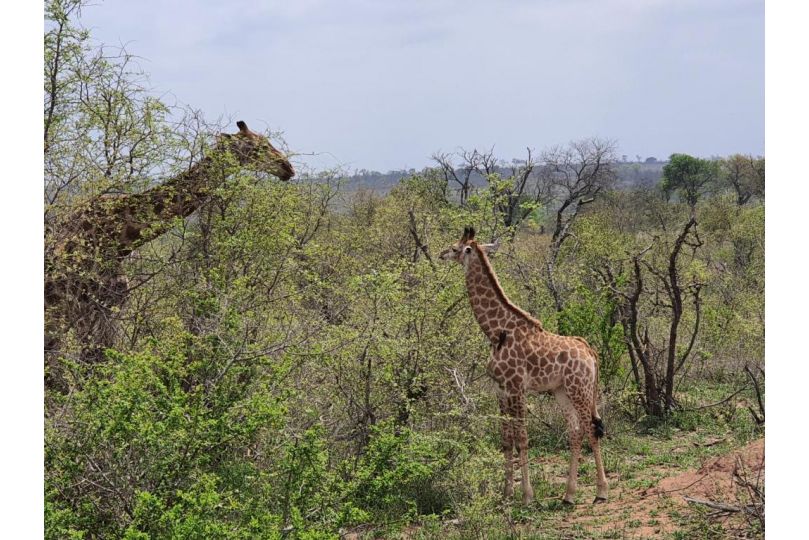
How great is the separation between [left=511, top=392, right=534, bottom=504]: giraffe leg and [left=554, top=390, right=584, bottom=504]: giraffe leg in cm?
32

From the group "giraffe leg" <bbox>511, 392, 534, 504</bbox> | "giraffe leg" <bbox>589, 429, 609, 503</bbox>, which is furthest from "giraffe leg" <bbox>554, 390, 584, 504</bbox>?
"giraffe leg" <bbox>511, 392, 534, 504</bbox>

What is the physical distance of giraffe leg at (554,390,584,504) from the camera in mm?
7359

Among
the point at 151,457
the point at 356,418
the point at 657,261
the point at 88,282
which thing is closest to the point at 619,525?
the point at 356,418

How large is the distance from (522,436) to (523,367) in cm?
57

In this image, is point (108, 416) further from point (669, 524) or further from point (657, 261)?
point (657, 261)

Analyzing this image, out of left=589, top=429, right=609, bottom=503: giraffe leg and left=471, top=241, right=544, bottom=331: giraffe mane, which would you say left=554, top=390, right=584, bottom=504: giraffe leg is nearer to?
left=589, top=429, right=609, bottom=503: giraffe leg

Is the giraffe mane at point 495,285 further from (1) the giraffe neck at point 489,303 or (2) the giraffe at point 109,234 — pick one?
(2) the giraffe at point 109,234

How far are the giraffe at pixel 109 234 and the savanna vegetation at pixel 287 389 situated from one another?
0.05 m

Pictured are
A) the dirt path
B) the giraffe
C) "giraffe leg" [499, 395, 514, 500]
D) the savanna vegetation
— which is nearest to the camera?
the savanna vegetation

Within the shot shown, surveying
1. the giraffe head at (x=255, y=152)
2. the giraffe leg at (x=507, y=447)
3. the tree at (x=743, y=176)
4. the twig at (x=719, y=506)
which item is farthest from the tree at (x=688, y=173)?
the twig at (x=719, y=506)

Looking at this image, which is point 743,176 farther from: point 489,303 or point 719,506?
point 719,506

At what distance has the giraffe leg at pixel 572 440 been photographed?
7.36 m

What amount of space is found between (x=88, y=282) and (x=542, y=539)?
4.25 m

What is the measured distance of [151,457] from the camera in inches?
198
